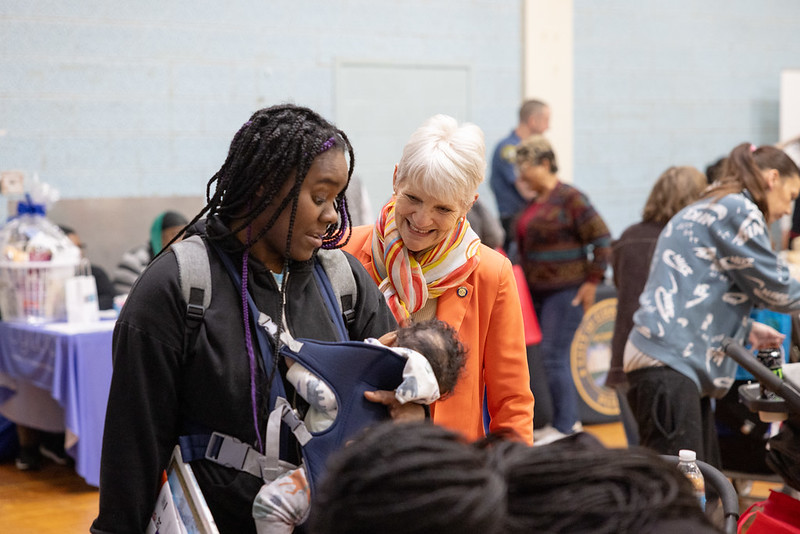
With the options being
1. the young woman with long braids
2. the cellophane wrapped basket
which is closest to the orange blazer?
the young woman with long braids

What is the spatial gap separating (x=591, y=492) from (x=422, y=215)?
49.3 inches

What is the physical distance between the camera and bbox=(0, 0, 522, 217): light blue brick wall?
553 centimetres

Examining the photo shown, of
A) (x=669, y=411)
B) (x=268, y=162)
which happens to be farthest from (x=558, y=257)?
(x=268, y=162)

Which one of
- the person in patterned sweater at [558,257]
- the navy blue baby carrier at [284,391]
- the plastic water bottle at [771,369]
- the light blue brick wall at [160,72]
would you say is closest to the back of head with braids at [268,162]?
the navy blue baby carrier at [284,391]

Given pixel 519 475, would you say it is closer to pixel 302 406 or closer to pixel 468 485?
pixel 468 485

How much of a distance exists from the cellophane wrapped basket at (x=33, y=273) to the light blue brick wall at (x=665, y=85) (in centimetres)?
452

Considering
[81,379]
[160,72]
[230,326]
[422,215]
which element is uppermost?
[160,72]

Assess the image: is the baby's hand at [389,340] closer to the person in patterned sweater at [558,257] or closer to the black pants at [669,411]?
the black pants at [669,411]

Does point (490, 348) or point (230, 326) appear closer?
point (230, 326)

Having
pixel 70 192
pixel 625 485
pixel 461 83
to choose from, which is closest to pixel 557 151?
pixel 461 83

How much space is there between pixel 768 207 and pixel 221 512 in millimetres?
2219

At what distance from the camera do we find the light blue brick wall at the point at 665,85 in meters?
A: 7.69

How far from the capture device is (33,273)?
4.22m

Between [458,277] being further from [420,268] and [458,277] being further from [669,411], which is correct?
[669,411]
